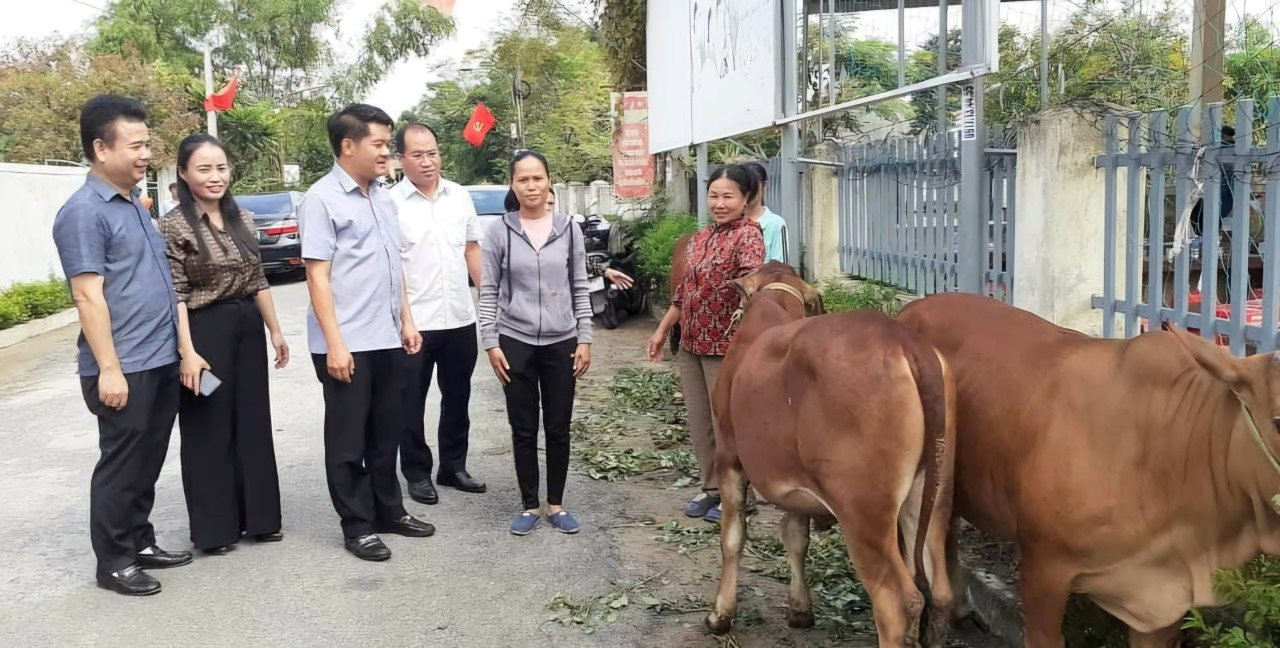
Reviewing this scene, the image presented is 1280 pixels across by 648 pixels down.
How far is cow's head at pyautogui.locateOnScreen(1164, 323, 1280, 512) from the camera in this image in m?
2.15

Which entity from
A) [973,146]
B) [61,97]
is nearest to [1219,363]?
[973,146]

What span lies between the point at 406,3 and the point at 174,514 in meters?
42.8

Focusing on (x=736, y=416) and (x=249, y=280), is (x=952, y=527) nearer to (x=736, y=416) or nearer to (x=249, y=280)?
(x=736, y=416)

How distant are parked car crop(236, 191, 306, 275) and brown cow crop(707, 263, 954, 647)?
15.8 m

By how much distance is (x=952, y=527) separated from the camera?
3.36 meters

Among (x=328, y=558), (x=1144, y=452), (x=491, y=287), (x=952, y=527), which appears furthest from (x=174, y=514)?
(x=1144, y=452)

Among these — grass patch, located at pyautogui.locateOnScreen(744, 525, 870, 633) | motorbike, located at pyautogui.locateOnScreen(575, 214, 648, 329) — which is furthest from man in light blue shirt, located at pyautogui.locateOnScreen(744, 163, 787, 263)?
motorbike, located at pyautogui.locateOnScreen(575, 214, 648, 329)

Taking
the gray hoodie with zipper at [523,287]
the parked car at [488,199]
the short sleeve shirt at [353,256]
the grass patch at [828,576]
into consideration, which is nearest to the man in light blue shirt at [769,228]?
the gray hoodie with zipper at [523,287]

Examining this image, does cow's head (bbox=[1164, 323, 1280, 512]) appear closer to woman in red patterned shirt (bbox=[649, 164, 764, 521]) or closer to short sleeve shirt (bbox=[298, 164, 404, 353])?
woman in red patterned shirt (bbox=[649, 164, 764, 521])

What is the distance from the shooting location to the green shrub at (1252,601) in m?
2.24

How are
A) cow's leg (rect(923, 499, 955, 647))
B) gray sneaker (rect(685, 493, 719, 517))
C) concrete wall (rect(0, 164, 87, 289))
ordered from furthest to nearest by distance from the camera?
concrete wall (rect(0, 164, 87, 289)) → gray sneaker (rect(685, 493, 719, 517)) → cow's leg (rect(923, 499, 955, 647))

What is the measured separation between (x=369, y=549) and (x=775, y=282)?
2142 millimetres

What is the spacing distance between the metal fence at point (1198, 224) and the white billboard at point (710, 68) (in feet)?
10.3

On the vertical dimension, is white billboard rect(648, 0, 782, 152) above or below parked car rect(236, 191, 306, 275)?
above
